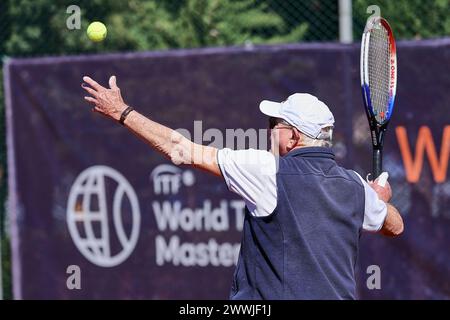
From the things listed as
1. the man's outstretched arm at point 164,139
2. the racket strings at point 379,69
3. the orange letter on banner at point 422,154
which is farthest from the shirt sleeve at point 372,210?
the orange letter on banner at point 422,154

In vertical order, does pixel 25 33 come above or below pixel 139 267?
above

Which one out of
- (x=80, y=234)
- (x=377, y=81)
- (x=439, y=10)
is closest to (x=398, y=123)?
(x=439, y=10)

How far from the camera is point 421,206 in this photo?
7055 mm

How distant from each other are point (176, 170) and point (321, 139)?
134 inches

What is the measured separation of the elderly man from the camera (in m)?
3.97

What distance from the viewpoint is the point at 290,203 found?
156 inches

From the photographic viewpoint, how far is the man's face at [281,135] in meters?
4.17

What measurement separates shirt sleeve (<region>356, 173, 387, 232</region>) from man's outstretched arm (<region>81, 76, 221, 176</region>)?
2.16ft

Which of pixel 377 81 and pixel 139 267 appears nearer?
pixel 377 81

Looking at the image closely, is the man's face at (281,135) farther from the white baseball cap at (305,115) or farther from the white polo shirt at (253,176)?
the white polo shirt at (253,176)

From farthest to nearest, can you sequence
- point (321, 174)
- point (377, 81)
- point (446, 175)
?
point (446, 175)
point (377, 81)
point (321, 174)
